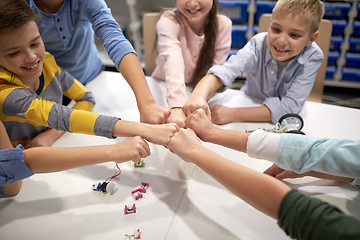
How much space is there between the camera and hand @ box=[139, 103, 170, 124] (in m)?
0.93

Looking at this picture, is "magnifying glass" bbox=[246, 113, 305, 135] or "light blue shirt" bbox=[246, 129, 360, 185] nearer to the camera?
"light blue shirt" bbox=[246, 129, 360, 185]

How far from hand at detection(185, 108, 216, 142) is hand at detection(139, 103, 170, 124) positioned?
8 cm

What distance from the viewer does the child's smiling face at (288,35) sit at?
98 centimetres

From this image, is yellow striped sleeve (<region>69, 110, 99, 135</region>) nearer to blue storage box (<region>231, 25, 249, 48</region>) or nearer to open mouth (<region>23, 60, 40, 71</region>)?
open mouth (<region>23, 60, 40, 71</region>)

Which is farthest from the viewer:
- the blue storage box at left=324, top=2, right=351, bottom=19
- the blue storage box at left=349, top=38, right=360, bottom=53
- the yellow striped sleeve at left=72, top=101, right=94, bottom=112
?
the blue storage box at left=349, top=38, right=360, bottom=53

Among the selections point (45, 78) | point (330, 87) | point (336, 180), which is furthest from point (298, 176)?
point (330, 87)

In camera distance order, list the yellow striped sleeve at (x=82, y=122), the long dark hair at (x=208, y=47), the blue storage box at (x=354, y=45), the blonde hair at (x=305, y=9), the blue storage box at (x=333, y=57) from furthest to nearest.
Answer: the blue storage box at (x=333, y=57), the blue storage box at (x=354, y=45), the long dark hair at (x=208, y=47), the blonde hair at (x=305, y=9), the yellow striped sleeve at (x=82, y=122)

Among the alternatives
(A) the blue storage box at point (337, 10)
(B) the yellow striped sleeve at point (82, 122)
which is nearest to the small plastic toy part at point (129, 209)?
(B) the yellow striped sleeve at point (82, 122)

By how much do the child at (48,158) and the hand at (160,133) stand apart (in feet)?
0.15

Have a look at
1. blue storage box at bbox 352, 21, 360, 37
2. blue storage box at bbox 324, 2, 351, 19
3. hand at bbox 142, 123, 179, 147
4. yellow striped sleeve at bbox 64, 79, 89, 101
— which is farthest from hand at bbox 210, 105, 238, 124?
blue storage box at bbox 352, 21, 360, 37

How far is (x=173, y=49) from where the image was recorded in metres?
1.16

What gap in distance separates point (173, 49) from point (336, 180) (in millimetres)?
753

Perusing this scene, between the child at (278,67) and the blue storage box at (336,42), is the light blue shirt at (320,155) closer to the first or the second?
the child at (278,67)

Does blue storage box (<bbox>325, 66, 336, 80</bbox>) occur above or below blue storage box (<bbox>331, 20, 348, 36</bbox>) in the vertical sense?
below
